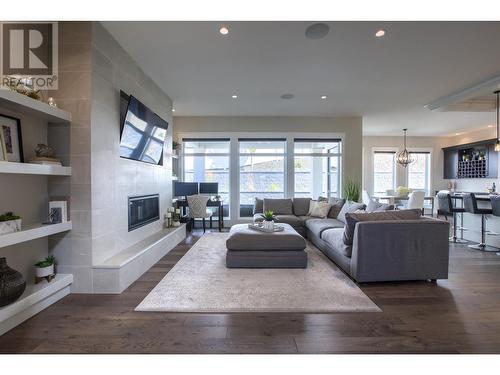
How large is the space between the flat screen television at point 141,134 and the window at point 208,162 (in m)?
2.14

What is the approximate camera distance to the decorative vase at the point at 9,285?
5.99 feet

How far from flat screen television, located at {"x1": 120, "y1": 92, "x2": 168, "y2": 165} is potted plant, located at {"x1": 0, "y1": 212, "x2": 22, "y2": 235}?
1.38 meters

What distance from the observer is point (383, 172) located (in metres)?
9.21

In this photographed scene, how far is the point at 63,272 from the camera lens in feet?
8.33

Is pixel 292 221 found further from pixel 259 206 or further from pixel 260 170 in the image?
pixel 260 170

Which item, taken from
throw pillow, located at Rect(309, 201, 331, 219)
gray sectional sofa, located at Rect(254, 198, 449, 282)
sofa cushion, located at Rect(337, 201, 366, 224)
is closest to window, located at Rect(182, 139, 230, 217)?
throw pillow, located at Rect(309, 201, 331, 219)

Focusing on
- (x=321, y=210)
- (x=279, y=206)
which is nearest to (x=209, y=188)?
(x=279, y=206)

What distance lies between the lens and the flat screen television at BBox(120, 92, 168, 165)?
10.3ft

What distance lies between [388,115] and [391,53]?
3.47 metres

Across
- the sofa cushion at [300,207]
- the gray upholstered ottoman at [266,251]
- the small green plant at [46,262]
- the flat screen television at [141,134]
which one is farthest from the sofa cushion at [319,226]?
the small green plant at [46,262]

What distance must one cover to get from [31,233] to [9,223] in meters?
0.17
